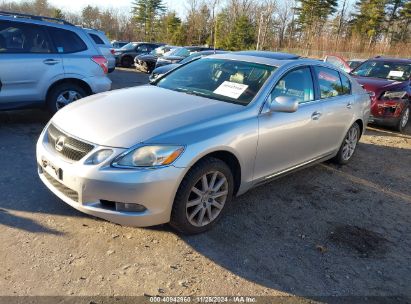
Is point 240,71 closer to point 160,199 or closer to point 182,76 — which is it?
point 182,76

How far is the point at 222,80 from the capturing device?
4.36 meters

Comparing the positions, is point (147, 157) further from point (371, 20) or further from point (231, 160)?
point (371, 20)

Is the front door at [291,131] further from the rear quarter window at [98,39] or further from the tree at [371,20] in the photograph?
the tree at [371,20]

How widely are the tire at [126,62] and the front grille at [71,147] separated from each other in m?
20.0

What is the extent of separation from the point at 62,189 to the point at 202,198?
3.98 ft

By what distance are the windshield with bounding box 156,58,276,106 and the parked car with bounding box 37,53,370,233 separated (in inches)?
0.5

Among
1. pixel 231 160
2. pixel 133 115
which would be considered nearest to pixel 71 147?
pixel 133 115

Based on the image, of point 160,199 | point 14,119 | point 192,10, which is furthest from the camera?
point 192,10

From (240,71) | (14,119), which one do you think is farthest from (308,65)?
(14,119)

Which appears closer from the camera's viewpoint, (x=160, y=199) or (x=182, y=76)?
(x=160, y=199)

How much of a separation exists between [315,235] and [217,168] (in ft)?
3.93

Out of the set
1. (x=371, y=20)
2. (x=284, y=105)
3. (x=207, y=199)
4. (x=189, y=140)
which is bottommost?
(x=207, y=199)

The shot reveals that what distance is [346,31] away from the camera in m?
55.1

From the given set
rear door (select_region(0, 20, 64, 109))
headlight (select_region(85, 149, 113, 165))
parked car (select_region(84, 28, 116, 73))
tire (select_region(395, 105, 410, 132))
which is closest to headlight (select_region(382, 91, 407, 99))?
tire (select_region(395, 105, 410, 132))
